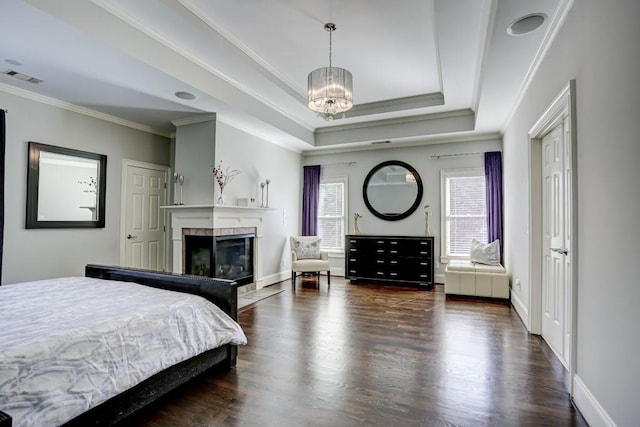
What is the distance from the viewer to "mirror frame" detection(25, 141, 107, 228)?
3.95 meters

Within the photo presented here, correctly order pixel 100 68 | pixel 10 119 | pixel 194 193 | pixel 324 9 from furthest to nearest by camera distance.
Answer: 1. pixel 194 193
2. pixel 10 119
3. pixel 100 68
4. pixel 324 9

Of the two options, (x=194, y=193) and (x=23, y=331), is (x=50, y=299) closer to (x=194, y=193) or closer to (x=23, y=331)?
(x=23, y=331)

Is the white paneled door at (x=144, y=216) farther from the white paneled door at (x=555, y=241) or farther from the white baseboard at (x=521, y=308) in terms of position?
the white paneled door at (x=555, y=241)

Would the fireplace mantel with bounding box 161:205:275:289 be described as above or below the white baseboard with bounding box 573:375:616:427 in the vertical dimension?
above

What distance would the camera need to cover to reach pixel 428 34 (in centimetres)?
347

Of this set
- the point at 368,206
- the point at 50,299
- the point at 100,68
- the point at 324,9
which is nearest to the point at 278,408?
the point at 50,299

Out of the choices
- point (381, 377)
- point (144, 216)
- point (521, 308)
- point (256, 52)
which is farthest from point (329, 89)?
point (144, 216)

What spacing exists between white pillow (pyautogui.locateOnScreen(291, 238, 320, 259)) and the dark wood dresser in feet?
1.99

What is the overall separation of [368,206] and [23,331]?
5.66 meters

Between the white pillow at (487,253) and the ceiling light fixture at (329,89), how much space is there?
3.51m

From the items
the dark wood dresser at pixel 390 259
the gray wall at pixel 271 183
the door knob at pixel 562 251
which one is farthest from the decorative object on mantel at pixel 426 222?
the door knob at pixel 562 251

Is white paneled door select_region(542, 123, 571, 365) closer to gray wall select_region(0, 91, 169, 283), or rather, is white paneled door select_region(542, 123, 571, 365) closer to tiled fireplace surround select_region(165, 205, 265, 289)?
tiled fireplace surround select_region(165, 205, 265, 289)

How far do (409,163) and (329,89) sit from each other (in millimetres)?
3522

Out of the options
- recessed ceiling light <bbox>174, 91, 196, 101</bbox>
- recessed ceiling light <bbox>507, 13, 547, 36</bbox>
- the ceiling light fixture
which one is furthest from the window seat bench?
recessed ceiling light <bbox>174, 91, 196, 101</bbox>
